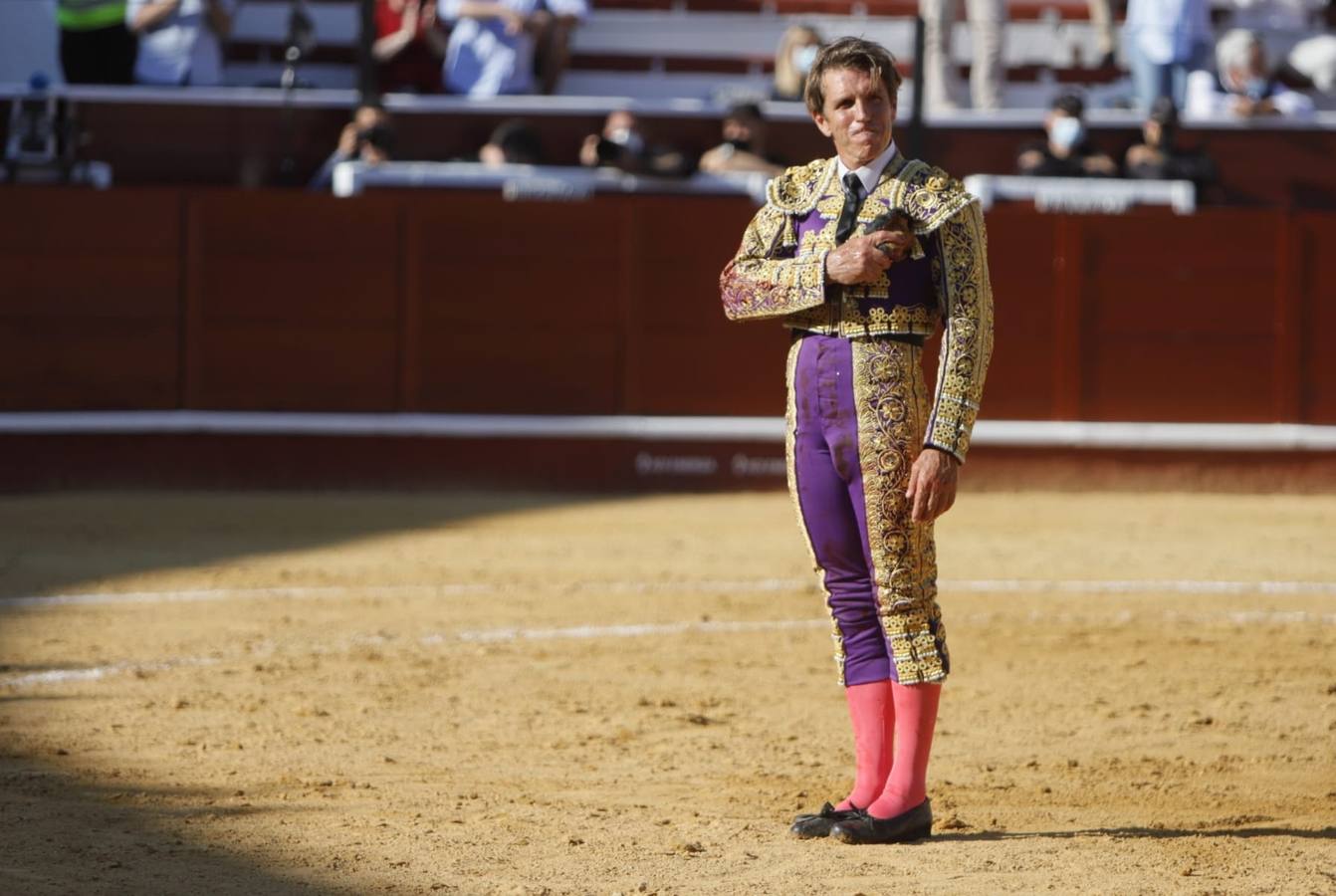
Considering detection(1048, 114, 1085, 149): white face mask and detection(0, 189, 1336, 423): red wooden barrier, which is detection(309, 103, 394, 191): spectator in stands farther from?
detection(1048, 114, 1085, 149): white face mask

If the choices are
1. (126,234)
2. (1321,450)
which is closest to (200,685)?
(126,234)

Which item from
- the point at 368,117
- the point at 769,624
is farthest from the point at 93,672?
the point at 368,117

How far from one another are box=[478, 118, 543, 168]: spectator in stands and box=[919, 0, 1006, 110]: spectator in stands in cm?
188

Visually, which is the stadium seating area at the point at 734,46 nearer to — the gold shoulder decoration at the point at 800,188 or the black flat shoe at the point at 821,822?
the gold shoulder decoration at the point at 800,188

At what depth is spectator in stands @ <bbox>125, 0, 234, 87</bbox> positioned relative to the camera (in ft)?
32.6

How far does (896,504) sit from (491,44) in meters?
7.17

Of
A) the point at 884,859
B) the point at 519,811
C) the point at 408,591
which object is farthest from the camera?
the point at 408,591

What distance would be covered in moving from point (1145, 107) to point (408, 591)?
206 inches

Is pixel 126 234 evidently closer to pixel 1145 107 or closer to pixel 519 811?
pixel 1145 107

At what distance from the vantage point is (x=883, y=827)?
11.3ft

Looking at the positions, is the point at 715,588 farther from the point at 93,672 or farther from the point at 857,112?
the point at 857,112

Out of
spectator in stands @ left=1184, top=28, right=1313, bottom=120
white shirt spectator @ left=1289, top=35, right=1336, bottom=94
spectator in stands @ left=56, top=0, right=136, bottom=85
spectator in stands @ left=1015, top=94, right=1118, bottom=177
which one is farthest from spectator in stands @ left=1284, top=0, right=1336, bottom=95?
spectator in stands @ left=56, top=0, right=136, bottom=85

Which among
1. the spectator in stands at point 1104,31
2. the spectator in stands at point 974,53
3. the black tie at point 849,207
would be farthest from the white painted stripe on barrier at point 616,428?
the black tie at point 849,207

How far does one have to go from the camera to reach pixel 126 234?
923 centimetres
